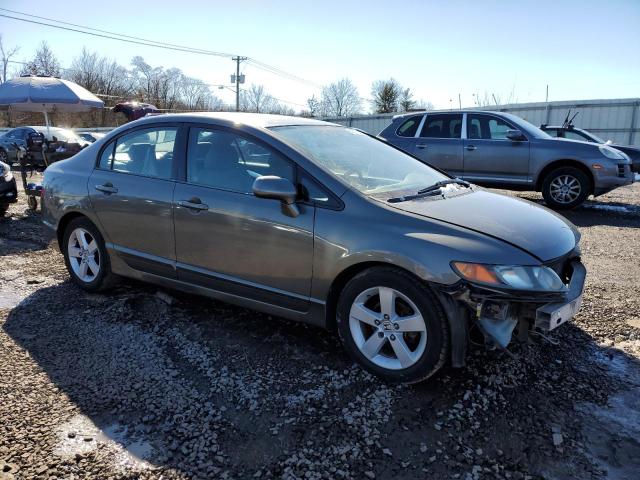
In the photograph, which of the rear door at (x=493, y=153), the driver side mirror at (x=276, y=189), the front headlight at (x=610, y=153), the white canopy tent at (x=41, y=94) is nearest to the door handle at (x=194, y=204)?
the driver side mirror at (x=276, y=189)

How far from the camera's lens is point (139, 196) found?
3928 mm

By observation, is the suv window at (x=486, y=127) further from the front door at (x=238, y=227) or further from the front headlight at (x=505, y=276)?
the front headlight at (x=505, y=276)

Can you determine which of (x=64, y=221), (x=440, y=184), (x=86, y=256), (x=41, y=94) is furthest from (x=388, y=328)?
(x=41, y=94)

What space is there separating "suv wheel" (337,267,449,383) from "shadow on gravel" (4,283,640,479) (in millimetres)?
130

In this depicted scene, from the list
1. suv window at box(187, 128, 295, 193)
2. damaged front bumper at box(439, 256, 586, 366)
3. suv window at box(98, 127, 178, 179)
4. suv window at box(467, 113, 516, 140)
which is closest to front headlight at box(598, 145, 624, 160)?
suv window at box(467, 113, 516, 140)

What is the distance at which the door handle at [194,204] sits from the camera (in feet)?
11.7

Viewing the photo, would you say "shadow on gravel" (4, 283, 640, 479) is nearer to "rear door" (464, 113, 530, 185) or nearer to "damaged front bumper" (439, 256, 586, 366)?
"damaged front bumper" (439, 256, 586, 366)

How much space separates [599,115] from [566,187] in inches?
453

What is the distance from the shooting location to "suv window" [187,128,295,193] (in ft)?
11.2

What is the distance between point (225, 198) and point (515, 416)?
87.4 inches

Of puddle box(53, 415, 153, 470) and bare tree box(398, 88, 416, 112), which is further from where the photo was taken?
bare tree box(398, 88, 416, 112)

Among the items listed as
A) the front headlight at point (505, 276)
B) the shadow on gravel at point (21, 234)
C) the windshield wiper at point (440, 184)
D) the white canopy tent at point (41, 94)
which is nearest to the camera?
the front headlight at point (505, 276)

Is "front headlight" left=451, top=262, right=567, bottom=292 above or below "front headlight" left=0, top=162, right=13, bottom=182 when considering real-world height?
below

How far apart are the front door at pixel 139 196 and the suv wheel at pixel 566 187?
7224 millimetres
